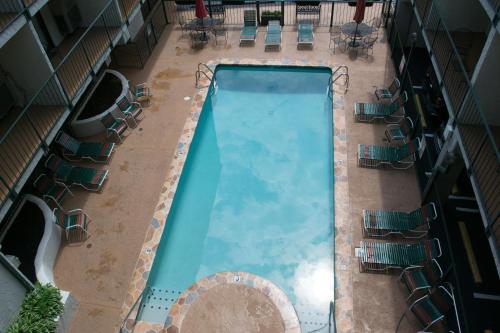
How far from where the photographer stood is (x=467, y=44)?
14.4 metres

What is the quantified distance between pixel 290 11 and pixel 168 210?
16.1 metres

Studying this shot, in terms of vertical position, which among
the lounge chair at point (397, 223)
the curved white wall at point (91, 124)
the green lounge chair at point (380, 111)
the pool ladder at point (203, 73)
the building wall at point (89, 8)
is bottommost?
the lounge chair at point (397, 223)

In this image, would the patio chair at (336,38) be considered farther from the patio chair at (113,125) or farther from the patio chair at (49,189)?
the patio chair at (49,189)

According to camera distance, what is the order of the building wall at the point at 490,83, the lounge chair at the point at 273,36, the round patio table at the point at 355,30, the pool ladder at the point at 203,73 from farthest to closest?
the lounge chair at the point at 273,36, the round patio table at the point at 355,30, the pool ladder at the point at 203,73, the building wall at the point at 490,83

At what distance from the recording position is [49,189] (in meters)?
14.1

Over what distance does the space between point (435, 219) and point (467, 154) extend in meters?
3.19

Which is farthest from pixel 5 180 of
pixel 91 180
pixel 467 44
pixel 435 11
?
pixel 467 44

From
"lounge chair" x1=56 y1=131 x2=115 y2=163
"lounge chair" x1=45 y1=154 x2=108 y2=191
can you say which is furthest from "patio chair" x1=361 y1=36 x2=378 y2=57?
"lounge chair" x1=45 y1=154 x2=108 y2=191

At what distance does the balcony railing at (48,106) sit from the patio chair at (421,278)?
10.9m

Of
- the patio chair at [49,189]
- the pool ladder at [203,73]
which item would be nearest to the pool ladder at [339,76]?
the pool ladder at [203,73]

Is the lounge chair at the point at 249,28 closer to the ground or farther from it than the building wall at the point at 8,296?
farther from it

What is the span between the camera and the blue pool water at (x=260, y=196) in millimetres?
12805

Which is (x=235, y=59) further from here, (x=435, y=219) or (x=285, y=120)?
(x=435, y=219)

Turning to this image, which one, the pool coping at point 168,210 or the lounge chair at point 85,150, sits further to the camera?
the lounge chair at point 85,150
